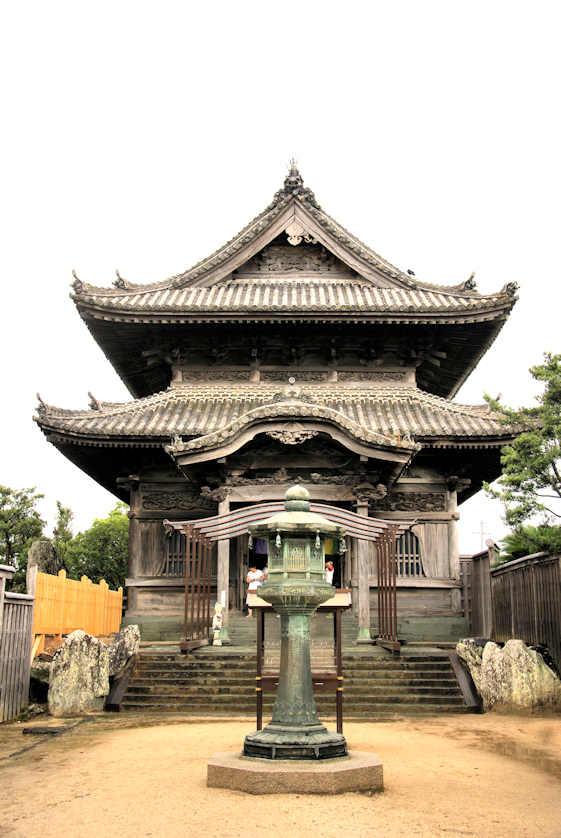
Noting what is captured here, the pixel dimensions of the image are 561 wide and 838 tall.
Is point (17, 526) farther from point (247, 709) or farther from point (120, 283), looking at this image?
point (247, 709)

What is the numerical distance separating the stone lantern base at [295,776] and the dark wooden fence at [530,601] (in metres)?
7.64

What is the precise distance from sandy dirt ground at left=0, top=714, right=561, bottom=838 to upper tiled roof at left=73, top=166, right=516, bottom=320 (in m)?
13.3

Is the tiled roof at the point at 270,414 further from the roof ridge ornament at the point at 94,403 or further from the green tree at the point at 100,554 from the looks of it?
the green tree at the point at 100,554

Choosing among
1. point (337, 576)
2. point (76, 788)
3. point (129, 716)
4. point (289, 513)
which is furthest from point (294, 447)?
point (76, 788)

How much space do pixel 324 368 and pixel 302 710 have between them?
589 inches

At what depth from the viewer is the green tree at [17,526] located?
3721cm

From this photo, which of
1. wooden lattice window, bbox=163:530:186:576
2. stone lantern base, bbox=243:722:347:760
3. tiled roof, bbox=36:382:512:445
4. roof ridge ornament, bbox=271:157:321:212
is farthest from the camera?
roof ridge ornament, bbox=271:157:321:212

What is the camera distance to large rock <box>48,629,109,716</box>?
1361 centimetres

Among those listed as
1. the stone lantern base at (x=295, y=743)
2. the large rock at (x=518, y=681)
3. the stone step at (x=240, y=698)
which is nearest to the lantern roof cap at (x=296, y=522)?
the stone lantern base at (x=295, y=743)

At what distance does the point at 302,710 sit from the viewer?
8164 mm

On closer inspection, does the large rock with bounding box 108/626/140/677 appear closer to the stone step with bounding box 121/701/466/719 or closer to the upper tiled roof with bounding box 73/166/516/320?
the stone step with bounding box 121/701/466/719

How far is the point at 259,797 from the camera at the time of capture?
7.25m

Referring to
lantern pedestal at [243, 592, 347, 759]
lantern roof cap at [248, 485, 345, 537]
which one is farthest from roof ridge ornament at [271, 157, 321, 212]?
lantern pedestal at [243, 592, 347, 759]

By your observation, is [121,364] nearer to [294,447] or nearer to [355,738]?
[294,447]
